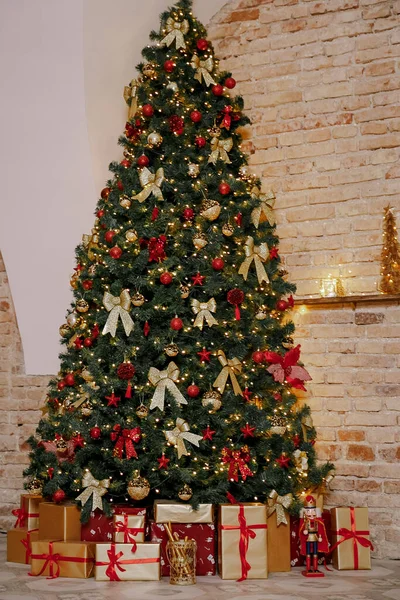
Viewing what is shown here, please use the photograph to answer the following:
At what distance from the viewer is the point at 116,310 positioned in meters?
3.86

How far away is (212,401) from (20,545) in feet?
4.28

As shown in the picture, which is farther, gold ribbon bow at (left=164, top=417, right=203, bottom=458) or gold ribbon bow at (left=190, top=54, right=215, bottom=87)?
gold ribbon bow at (left=190, top=54, right=215, bottom=87)

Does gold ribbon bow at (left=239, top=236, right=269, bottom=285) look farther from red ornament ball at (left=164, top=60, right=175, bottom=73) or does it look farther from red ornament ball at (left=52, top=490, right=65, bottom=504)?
red ornament ball at (left=52, top=490, right=65, bottom=504)

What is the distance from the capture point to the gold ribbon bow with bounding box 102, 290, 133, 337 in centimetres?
383

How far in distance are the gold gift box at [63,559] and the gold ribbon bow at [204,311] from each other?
1217mm

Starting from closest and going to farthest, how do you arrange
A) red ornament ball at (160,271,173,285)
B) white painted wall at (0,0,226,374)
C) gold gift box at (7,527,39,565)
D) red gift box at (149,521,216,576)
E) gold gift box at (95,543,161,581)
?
1. gold gift box at (95,543,161,581)
2. red gift box at (149,521,216,576)
3. red ornament ball at (160,271,173,285)
4. gold gift box at (7,527,39,565)
5. white painted wall at (0,0,226,374)

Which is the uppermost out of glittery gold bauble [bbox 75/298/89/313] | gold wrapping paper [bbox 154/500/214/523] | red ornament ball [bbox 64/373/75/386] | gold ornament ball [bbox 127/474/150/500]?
glittery gold bauble [bbox 75/298/89/313]

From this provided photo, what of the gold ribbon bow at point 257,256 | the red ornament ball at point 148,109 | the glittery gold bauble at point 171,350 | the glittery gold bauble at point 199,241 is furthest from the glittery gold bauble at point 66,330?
the red ornament ball at point 148,109

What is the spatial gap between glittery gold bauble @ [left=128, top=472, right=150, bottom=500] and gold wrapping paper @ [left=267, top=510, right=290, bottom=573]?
641 millimetres

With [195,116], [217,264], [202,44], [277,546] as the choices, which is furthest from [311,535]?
[202,44]

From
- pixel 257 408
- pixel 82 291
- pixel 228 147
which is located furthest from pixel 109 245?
pixel 257 408

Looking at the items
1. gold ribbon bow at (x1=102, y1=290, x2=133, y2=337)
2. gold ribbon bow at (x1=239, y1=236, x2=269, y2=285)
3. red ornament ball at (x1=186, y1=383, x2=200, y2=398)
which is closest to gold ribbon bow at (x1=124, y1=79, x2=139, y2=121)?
gold ribbon bow at (x1=239, y1=236, x2=269, y2=285)

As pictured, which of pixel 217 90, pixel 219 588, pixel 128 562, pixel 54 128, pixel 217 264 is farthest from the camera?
pixel 54 128

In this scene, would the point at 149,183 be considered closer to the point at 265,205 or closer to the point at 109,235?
the point at 109,235
